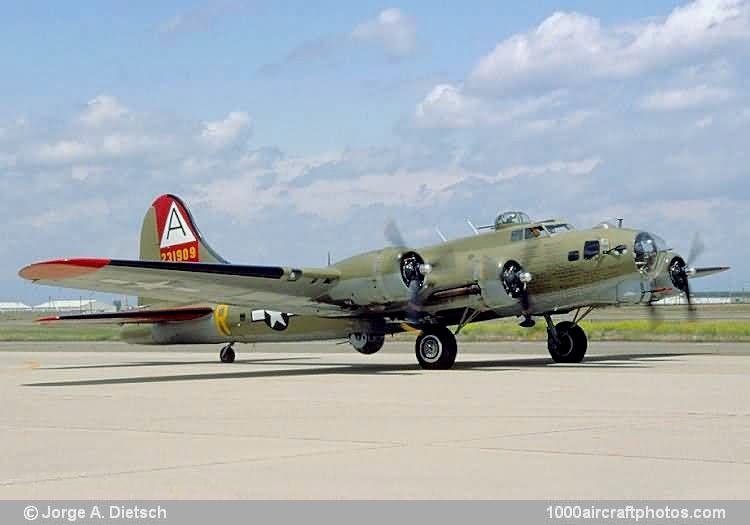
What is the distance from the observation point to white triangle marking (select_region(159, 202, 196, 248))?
109 feet

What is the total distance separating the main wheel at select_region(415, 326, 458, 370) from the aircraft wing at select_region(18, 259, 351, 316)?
2438 mm

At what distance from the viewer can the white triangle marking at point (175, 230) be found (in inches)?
1312

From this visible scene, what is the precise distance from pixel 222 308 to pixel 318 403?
15.7 m

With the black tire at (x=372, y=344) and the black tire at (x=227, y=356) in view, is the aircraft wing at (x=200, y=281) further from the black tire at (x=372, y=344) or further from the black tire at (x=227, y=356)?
the black tire at (x=227, y=356)

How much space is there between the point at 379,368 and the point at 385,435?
15.7 meters

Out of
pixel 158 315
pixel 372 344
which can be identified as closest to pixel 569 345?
pixel 372 344

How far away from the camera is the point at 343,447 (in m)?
11.4

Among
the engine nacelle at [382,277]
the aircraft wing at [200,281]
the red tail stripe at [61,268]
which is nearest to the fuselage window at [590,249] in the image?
the engine nacelle at [382,277]

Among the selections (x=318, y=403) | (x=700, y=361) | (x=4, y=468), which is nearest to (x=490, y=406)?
(x=318, y=403)

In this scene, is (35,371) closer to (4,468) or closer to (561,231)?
(561,231)

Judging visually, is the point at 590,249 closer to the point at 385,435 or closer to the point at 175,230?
the point at 175,230

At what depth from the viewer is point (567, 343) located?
28.9m

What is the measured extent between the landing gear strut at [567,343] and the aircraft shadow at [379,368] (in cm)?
31
